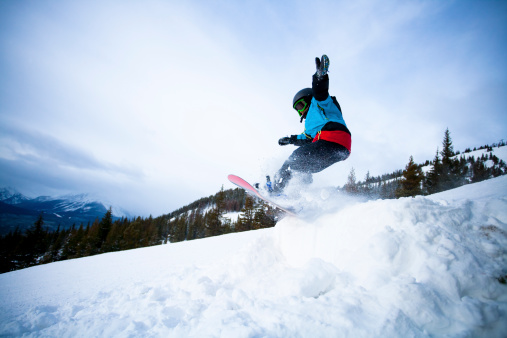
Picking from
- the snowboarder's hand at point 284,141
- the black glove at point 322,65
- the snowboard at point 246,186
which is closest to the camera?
the black glove at point 322,65

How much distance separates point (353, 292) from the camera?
1.72 metres

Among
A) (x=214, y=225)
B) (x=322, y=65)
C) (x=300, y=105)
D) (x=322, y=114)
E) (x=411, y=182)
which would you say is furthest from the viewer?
(x=214, y=225)

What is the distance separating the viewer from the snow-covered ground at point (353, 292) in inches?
56.4

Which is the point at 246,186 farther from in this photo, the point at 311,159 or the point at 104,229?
the point at 104,229

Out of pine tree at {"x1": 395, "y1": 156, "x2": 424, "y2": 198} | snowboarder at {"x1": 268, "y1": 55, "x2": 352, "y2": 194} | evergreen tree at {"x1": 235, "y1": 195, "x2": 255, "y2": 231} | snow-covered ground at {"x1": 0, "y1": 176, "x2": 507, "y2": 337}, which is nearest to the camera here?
snow-covered ground at {"x1": 0, "y1": 176, "x2": 507, "y2": 337}

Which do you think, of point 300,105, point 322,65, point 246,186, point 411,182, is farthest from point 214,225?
point 322,65

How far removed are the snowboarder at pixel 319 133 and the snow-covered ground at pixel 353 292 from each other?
1.33m

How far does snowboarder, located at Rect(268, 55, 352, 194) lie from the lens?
351cm

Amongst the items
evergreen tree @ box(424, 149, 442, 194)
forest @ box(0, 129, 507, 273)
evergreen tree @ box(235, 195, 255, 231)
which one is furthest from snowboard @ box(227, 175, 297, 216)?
evergreen tree @ box(424, 149, 442, 194)

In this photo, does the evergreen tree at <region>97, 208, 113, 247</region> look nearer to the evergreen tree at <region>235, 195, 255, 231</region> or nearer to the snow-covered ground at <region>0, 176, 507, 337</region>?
the evergreen tree at <region>235, 195, 255, 231</region>

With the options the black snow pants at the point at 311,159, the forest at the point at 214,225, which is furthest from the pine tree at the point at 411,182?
the black snow pants at the point at 311,159

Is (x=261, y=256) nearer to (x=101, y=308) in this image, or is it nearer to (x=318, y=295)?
(x=318, y=295)

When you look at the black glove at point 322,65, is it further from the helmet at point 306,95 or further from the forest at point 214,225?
the forest at point 214,225

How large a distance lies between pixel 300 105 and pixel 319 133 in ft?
2.99
